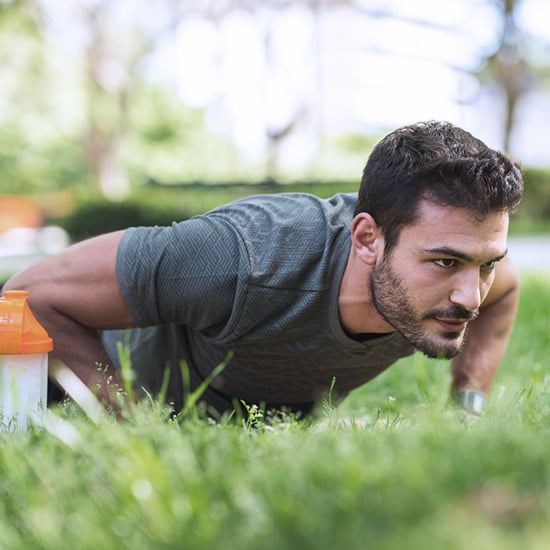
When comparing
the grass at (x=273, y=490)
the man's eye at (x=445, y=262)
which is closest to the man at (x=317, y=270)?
the man's eye at (x=445, y=262)

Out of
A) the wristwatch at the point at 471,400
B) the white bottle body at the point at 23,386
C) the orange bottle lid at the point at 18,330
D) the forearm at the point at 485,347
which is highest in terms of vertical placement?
the orange bottle lid at the point at 18,330

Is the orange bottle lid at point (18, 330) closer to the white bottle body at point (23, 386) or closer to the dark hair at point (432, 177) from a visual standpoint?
the white bottle body at point (23, 386)

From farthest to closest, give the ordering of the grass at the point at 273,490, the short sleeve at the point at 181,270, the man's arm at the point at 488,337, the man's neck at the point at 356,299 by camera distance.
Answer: the man's arm at the point at 488,337
the man's neck at the point at 356,299
the short sleeve at the point at 181,270
the grass at the point at 273,490

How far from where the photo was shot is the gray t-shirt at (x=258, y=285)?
108 inches

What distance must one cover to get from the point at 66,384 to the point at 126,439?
2.87ft

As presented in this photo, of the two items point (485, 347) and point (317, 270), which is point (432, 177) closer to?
point (317, 270)

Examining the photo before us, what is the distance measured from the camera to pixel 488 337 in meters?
3.73

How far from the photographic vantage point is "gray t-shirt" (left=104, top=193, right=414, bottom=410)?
2.75 meters

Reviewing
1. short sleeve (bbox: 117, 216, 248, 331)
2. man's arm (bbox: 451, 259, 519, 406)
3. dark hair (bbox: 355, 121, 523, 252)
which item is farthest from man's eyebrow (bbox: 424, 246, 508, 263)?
man's arm (bbox: 451, 259, 519, 406)

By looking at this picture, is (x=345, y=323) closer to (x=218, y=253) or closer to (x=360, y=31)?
(x=218, y=253)

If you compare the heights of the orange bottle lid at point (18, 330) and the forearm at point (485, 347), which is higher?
the orange bottle lid at point (18, 330)

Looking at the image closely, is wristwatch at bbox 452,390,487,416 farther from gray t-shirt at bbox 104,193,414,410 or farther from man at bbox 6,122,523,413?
man at bbox 6,122,523,413

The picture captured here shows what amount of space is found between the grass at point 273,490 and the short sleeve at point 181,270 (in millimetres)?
996

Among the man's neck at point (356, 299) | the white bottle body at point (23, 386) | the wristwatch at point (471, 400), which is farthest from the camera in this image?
the wristwatch at point (471, 400)
